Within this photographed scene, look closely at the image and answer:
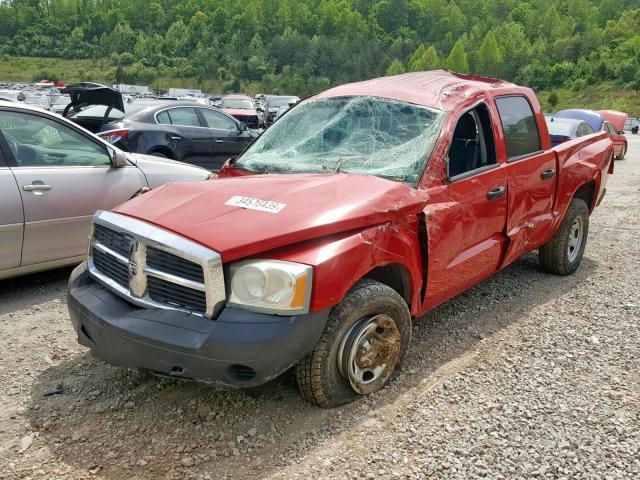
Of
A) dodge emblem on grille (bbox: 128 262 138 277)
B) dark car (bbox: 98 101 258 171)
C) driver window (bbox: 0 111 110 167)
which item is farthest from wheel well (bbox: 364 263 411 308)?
dark car (bbox: 98 101 258 171)

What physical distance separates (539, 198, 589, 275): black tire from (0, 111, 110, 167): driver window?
13.5 ft

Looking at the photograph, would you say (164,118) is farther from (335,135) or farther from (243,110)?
(243,110)

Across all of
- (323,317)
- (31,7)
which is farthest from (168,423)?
(31,7)

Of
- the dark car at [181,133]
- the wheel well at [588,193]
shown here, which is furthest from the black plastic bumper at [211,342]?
the dark car at [181,133]

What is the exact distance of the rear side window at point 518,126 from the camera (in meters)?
4.36

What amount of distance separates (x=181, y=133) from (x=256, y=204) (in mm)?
6700

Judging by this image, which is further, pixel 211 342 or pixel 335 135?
pixel 335 135

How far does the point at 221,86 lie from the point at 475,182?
115m

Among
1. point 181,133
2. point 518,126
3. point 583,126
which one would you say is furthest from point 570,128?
point 181,133

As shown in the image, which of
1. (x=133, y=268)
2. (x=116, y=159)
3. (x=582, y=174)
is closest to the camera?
(x=133, y=268)

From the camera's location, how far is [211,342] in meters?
2.58

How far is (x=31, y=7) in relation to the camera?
13862cm

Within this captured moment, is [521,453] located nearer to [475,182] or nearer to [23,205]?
[475,182]

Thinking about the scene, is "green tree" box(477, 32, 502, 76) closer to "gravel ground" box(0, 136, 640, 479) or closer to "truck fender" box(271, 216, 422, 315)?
"gravel ground" box(0, 136, 640, 479)
